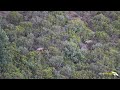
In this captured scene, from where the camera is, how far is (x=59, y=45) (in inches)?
418

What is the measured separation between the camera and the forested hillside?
895 centimetres

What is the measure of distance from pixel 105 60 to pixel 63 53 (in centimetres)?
156

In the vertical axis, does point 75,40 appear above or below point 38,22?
below

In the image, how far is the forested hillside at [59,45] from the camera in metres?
8.95

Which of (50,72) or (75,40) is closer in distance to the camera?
(50,72)

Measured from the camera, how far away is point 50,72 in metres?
8.90
